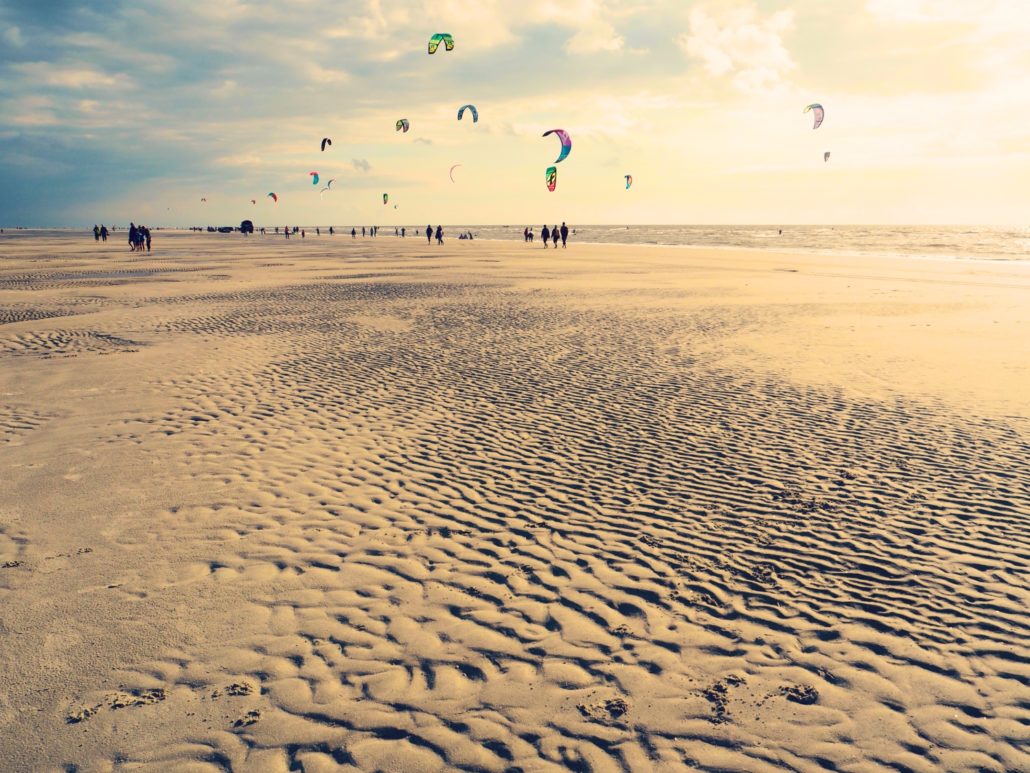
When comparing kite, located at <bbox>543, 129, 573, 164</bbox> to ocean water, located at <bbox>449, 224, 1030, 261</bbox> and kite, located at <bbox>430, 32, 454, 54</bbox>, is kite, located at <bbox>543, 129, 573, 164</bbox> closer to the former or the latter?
kite, located at <bbox>430, 32, 454, 54</bbox>

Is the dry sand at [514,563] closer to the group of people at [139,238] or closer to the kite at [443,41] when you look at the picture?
the kite at [443,41]

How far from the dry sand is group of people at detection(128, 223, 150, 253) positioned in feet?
174

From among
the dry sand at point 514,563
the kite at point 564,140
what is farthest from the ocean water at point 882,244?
the dry sand at point 514,563

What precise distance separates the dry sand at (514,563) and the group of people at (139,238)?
174 ft

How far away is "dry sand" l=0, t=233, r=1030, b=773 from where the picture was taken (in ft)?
13.0

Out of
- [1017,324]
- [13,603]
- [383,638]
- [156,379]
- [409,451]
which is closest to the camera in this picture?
[383,638]

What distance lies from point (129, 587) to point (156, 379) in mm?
8353

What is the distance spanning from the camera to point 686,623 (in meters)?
5.06

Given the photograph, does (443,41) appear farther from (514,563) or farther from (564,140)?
(514,563)

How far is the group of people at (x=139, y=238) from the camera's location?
5966cm

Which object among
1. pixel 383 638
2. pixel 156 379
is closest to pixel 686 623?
pixel 383 638

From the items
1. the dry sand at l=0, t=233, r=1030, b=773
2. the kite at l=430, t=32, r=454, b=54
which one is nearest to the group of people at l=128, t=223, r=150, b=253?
the kite at l=430, t=32, r=454, b=54

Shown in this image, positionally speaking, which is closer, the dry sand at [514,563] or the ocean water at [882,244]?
the dry sand at [514,563]

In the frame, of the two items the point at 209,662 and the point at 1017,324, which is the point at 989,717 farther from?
the point at 1017,324
